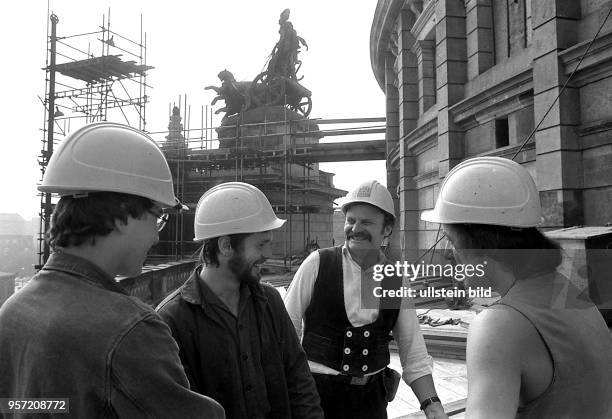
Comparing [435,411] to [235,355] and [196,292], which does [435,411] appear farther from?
[196,292]

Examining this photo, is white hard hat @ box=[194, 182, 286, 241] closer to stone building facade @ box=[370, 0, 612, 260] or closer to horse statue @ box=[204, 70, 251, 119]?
stone building facade @ box=[370, 0, 612, 260]

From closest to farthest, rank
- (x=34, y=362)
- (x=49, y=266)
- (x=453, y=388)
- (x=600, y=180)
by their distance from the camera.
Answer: (x=34, y=362) < (x=49, y=266) < (x=453, y=388) < (x=600, y=180)

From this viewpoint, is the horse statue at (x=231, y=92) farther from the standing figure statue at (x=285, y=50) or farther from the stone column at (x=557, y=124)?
the stone column at (x=557, y=124)

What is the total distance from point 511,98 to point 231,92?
19.9 m

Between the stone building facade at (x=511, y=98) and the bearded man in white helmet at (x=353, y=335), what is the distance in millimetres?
5339

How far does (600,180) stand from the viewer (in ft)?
22.1

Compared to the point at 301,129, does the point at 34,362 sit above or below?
below

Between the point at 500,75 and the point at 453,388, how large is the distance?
636 centimetres

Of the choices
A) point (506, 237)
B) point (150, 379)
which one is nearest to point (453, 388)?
point (506, 237)

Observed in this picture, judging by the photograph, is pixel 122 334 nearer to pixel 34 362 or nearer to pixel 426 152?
pixel 34 362

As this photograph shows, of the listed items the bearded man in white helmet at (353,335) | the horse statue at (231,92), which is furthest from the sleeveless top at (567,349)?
the horse statue at (231,92)

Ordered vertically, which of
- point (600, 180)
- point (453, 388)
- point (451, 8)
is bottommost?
point (453, 388)

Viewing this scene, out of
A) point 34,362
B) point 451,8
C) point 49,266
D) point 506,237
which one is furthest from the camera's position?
point 451,8

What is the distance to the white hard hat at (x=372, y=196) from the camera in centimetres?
295
